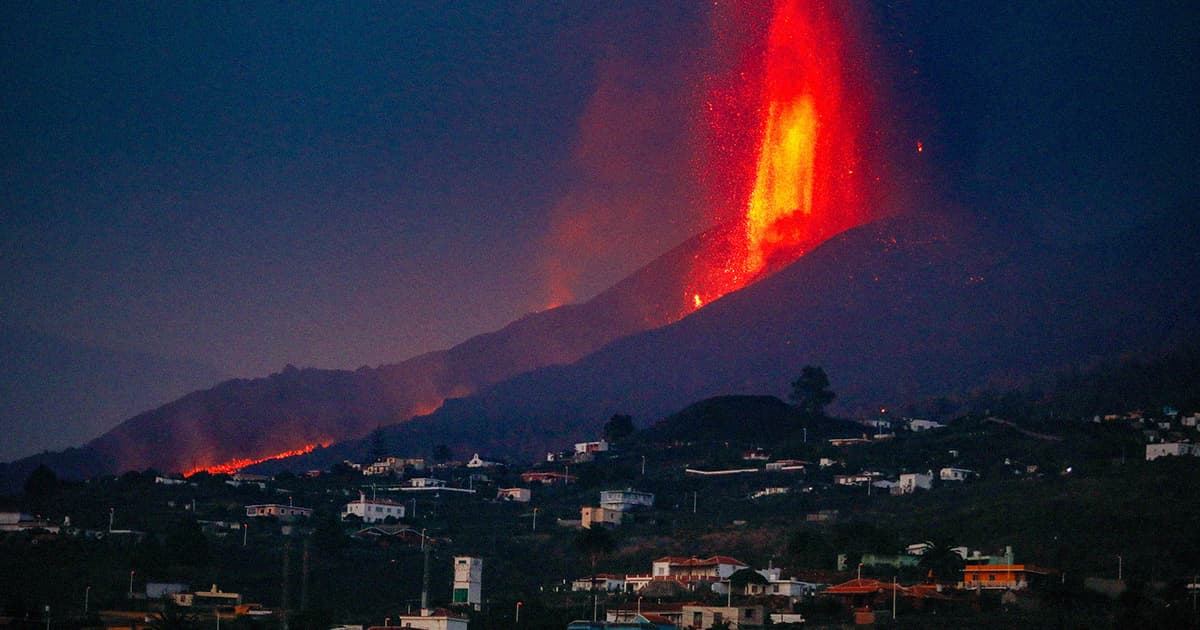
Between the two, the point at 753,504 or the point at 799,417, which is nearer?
the point at 753,504

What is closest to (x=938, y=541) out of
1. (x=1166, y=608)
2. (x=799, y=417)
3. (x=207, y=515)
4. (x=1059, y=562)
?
(x=1059, y=562)

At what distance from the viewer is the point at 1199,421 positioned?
115 meters

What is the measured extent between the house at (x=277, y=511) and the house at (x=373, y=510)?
2403 millimetres

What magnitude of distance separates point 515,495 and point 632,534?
20586 mm

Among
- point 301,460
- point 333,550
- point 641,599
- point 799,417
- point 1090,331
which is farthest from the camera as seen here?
point 1090,331

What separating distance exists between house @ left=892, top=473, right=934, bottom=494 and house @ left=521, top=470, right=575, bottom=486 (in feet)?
83.5

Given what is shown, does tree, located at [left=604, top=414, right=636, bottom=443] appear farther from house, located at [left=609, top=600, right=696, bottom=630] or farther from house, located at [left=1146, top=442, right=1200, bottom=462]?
house, located at [left=609, top=600, right=696, bottom=630]

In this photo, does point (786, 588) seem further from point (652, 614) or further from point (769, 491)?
point (769, 491)

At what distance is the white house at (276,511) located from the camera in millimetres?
100500

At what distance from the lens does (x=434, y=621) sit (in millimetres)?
64688

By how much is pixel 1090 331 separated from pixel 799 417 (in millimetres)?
56401

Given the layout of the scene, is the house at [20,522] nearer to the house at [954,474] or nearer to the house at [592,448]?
the house at [954,474]

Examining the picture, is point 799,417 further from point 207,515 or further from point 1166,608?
point 1166,608

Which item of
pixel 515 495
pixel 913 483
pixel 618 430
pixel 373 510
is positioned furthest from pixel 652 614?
pixel 618 430
